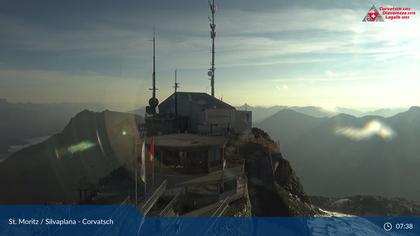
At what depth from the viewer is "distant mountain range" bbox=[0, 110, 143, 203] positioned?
9062cm

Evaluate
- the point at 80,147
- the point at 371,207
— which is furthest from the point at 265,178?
the point at 80,147

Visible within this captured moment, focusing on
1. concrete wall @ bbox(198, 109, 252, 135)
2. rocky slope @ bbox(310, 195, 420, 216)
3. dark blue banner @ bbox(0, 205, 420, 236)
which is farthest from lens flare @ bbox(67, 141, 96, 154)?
dark blue banner @ bbox(0, 205, 420, 236)

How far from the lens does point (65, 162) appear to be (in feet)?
387

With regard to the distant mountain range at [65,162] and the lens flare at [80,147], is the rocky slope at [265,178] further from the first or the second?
the lens flare at [80,147]

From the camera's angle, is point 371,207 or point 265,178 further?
point 371,207

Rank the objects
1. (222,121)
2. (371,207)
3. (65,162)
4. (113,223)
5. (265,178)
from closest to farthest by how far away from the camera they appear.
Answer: (113,223), (265,178), (222,121), (371,207), (65,162)

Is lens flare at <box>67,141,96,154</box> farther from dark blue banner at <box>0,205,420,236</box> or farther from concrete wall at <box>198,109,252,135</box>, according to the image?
dark blue banner at <box>0,205,420,236</box>

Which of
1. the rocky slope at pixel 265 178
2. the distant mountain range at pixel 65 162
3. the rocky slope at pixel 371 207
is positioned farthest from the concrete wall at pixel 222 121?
the distant mountain range at pixel 65 162

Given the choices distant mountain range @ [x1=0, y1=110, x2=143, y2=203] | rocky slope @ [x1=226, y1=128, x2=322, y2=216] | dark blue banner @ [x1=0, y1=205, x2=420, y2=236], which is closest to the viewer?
dark blue banner @ [x1=0, y1=205, x2=420, y2=236]

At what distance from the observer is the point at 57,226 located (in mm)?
18375

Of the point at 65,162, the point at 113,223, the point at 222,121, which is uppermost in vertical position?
the point at 222,121

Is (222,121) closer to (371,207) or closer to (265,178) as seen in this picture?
(265,178)

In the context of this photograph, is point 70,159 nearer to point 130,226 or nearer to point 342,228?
point 342,228

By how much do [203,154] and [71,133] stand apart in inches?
4853
